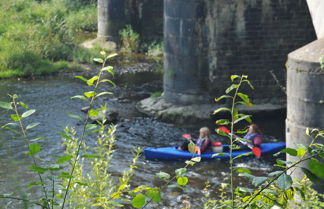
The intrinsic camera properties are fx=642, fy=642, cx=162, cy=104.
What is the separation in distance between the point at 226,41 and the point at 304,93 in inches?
228

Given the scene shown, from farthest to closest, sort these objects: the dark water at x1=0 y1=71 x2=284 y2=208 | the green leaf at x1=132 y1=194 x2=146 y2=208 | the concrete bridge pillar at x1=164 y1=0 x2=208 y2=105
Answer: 1. the concrete bridge pillar at x1=164 y1=0 x2=208 y2=105
2. the dark water at x1=0 y1=71 x2=284 y2=208
3. the green leaf at x1=132 y1=194 x2=146 y2=208

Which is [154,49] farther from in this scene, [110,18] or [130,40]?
[110,18]

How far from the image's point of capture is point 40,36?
19.0m

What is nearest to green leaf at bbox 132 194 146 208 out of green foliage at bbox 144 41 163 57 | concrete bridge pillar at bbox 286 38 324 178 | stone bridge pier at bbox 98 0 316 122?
concrete bridge pillar at bbox 286 38 324 178

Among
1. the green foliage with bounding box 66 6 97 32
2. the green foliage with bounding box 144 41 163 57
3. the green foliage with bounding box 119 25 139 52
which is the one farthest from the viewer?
the green foliage with bounding box 66 6 97 32

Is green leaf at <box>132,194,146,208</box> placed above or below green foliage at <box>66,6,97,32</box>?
above

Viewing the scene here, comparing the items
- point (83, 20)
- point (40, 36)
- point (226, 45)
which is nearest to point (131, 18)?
point (83, 20)

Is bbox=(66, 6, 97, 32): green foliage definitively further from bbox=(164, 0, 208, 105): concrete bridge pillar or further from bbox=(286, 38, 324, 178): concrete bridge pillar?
bbox=(286, 38, 324, 178): concrete bridge pillar

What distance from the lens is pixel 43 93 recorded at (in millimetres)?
15750

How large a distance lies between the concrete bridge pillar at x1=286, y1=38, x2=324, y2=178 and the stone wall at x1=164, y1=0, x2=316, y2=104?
5270mm

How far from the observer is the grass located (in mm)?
17703

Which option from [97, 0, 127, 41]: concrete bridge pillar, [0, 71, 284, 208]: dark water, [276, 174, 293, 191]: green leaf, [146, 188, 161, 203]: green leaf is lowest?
[0, 71, 284, 208]: dark water

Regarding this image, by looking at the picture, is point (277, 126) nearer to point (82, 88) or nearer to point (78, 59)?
point (82, 88)

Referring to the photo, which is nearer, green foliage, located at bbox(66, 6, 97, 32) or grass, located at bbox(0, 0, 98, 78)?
grass, located at bbox(0, 0, 98, 78)
